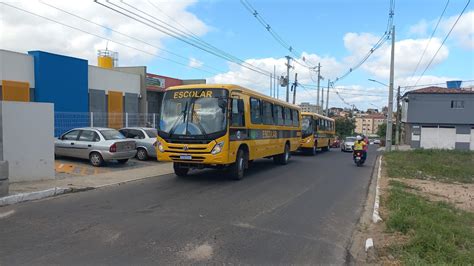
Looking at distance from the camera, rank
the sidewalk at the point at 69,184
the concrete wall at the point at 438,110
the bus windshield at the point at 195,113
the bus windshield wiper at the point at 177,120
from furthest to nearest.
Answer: the concrete wall at the point at 438,110 → the bus windshield wiper at the point at 177,120 → the bus windshield at the point at 195,113 → the sidewalk at the point at 69,184

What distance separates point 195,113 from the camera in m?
12.9

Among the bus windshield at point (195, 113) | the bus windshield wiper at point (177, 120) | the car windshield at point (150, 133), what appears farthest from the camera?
the car windshield at point (150, 133)

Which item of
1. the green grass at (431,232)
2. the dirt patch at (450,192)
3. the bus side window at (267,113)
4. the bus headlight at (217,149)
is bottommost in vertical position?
the dirt patch at (450,192)

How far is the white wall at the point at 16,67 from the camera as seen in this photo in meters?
22.8

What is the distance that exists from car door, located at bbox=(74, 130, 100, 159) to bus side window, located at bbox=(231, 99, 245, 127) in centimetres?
583

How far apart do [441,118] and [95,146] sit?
46.7 meters

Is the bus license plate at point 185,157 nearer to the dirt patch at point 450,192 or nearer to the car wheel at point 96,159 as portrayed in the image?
the car wheel at point 96,159

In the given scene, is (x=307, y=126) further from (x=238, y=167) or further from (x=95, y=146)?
(x=95, y=146)

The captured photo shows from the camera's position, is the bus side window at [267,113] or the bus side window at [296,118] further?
the bus side window at [296,118]

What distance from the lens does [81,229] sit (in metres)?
7.02

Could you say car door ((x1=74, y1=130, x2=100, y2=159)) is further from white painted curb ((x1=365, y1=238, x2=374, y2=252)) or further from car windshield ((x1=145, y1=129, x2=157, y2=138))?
white painted curb ((x1=365, y1=238, x2=374, y2=252))

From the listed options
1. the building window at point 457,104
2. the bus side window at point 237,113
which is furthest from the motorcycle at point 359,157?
the building window at point 457,104

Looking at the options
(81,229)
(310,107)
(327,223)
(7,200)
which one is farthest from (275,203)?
(310,107)

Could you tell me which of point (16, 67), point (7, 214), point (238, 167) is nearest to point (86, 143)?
point (238, 167)
